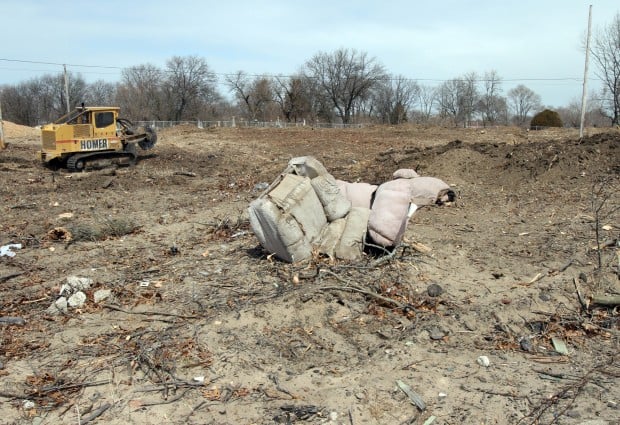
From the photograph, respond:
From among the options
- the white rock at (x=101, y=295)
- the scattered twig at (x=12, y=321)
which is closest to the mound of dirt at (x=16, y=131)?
the white rock at (x=101, y=295)

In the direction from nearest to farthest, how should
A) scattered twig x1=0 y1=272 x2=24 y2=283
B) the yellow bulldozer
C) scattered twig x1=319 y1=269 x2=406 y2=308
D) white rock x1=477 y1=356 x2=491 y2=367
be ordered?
white rock x1=477 y1=356 x2=491 y2=367 → scattered twig x1=319 y1=269 x2=406 y2=308 → scattered twig x1=0 y1=272 x2=24 y2=283 → the yellow bulldozer

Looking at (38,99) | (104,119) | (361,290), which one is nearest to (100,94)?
(38,99)

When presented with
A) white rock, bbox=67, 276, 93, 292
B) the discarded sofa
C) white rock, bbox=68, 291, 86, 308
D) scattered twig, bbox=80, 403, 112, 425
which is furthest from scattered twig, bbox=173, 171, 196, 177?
scattered twig, bbox=80, 403, 112, 425

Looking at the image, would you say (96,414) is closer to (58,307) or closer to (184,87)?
(58,307)

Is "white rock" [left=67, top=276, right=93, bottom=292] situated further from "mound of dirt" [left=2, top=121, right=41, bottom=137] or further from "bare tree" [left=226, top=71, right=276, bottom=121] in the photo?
"bare tree" [left=226, top=71, right=276, bottom=121]

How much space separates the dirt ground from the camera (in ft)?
12.4

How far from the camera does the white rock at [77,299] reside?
5457 mm

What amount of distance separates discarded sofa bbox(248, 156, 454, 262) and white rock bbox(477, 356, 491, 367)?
191 cm

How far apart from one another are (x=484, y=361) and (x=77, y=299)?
4.07 meters

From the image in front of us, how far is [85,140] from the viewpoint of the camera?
53.3 ft

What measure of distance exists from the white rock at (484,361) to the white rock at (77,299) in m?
3.96

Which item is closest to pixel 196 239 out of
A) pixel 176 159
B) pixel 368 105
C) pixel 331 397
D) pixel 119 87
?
pixel 331 397

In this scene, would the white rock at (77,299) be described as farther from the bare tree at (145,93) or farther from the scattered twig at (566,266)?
the bare tree at (145,93)

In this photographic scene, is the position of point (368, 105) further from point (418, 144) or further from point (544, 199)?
point (544, 199)
